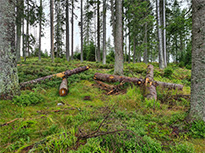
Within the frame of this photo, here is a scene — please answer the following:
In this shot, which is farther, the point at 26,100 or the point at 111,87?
the point at 111,87

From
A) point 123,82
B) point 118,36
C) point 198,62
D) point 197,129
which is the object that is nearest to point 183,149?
point 197,129

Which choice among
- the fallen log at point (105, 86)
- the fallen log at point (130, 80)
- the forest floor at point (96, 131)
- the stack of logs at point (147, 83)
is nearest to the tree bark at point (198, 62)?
the forest floor at point (96, 131)

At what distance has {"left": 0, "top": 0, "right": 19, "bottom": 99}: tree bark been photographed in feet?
12.8

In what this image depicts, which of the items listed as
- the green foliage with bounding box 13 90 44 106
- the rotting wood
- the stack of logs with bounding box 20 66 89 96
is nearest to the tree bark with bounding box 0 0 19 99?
the green foliage with bounding box 13 90 44 106

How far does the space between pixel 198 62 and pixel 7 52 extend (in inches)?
244

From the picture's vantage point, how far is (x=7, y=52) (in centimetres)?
399

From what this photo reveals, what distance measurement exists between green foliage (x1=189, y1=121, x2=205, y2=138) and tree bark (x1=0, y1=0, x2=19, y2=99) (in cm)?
585

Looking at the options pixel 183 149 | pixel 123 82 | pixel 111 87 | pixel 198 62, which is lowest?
pixel 183 149

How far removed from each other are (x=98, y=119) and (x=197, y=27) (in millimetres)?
3598

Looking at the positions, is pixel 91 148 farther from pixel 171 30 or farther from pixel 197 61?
pixel 171 30

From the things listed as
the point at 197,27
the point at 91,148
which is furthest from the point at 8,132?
the point at 197,27

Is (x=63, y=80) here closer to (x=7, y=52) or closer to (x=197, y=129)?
(x=7, y=52)

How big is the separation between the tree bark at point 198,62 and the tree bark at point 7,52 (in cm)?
608

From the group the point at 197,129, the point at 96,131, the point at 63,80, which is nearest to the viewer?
the point at 96,131
